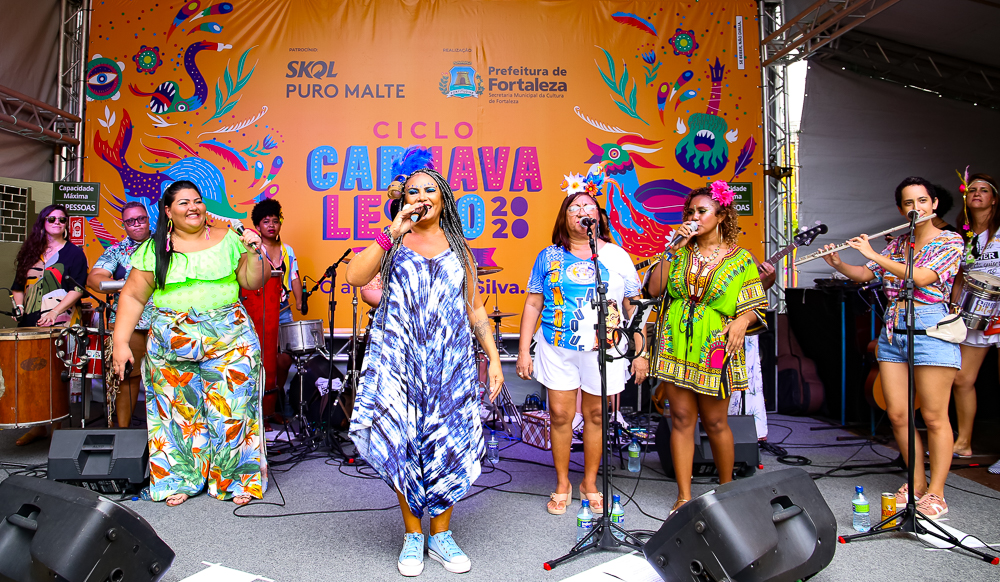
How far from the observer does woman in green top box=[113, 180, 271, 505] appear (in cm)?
337

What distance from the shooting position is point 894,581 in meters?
2.47

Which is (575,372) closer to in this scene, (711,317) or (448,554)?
(711,317)

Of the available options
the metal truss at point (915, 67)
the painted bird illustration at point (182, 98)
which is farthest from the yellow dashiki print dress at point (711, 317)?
the painted bird illustration at point (182, 98)

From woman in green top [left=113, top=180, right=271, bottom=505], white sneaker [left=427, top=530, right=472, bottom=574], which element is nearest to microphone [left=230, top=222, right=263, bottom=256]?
woman in green top [left=113, top=180, right=271, bottom=505]

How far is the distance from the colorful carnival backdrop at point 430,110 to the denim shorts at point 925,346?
3362 mm

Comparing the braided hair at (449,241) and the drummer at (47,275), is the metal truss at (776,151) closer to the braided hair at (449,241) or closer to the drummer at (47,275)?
the braided hair at (449,241)

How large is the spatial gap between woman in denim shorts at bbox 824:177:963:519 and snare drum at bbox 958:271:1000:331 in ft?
0.24

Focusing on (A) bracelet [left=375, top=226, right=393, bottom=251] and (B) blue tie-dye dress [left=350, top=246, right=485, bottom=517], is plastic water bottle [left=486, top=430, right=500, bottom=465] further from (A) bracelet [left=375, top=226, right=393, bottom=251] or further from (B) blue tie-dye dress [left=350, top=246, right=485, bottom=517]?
(A) bracelet [left=375, top=226, right=393, bottom=251]

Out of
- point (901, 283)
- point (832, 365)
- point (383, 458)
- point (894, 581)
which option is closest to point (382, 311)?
point (383, 458)

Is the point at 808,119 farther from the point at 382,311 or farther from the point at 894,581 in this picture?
the point at 382,311

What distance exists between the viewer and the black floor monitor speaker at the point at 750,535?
1994mm

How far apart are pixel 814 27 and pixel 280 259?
212 inches

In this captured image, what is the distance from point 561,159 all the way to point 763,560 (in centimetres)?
498

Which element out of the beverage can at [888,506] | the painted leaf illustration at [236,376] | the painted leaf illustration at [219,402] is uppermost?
the painted leaf illustration at [236,376]
